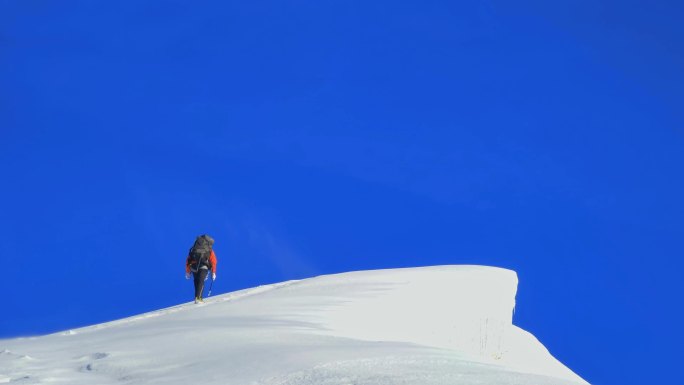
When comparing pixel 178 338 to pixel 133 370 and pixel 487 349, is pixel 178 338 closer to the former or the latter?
pixel 133 370

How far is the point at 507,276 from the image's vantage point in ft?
90.8

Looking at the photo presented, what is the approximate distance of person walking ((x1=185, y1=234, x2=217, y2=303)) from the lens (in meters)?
23.5

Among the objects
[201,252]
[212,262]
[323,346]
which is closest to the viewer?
[323,346]

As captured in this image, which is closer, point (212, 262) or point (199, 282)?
point (199, 282)

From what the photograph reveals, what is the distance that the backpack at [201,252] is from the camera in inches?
926

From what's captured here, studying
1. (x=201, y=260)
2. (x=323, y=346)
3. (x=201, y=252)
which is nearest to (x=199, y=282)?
(x=201, y=260)

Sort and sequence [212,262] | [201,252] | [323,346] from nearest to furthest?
[323,346], [201,252], [212,262]

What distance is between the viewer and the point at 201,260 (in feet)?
77.2

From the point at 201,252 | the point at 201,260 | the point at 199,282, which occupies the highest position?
the point at 201,252

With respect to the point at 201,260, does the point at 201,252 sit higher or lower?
higher

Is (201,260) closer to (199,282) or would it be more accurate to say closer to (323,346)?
(199,282)

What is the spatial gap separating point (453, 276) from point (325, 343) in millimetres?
16194

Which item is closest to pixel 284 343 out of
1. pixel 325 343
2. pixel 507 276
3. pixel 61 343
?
pixel 325 343

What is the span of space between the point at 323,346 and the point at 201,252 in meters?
14.5
